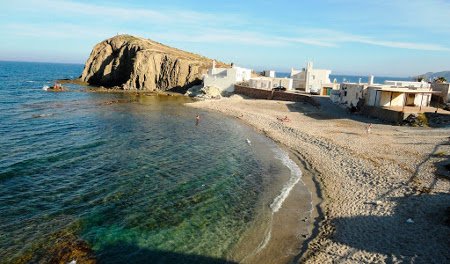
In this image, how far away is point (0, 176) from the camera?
23438 mm

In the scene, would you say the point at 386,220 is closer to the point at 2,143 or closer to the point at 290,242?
the point at 290,242

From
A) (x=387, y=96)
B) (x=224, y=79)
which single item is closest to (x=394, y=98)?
(x=387, y=96)

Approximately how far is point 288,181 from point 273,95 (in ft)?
134

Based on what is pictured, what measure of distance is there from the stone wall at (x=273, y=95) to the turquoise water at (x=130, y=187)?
18.5m

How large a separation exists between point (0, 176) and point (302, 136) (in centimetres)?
2632

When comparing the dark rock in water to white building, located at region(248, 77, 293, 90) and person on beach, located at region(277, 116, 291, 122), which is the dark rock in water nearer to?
person on beach, located at region(277, 116, 291, 122)

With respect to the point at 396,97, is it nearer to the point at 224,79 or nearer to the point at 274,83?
the point at 274,83

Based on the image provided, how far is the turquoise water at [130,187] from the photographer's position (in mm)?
15883

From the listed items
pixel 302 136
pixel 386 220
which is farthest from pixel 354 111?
pixel 386 220

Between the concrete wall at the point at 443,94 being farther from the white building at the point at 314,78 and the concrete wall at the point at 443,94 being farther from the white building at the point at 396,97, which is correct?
the white building at the point at 314,78

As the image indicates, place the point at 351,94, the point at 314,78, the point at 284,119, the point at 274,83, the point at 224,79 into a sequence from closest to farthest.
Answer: the point at 284,119 → the point at 351,94 → the point at 274,83 → the point at 314,78 → the point at 224,79

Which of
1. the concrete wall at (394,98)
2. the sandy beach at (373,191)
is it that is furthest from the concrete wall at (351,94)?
the sandy beach at (373,191)

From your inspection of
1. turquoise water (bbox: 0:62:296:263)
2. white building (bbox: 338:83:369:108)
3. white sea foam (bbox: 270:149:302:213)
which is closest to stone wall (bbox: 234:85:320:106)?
→ white building (bbox: 338:83:369:108)

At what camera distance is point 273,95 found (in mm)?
63594
